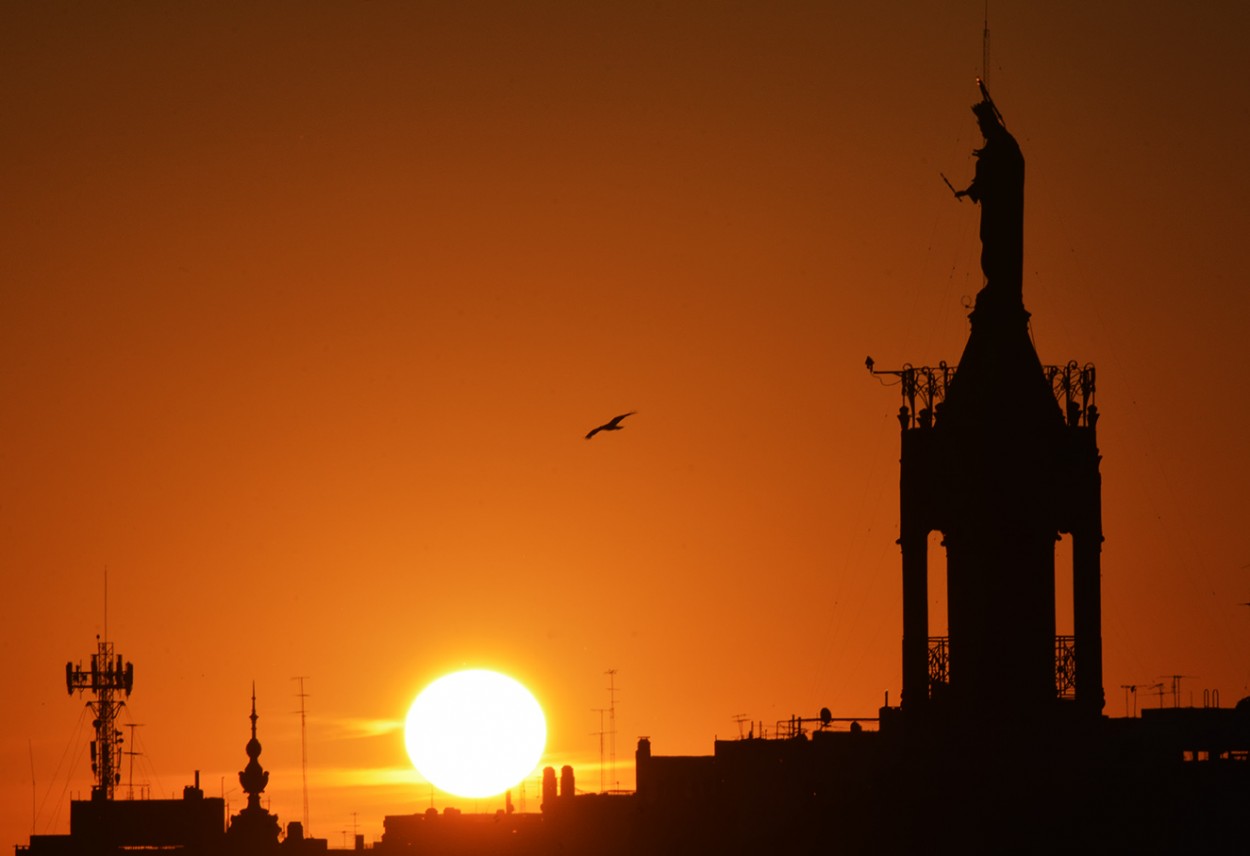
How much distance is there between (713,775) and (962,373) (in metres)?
31.4

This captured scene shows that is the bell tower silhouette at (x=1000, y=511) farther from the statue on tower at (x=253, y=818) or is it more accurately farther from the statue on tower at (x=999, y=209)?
the statue on tower at (x=253, y=818)

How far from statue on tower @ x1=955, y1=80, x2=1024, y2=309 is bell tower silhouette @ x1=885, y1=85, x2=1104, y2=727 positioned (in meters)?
0.04

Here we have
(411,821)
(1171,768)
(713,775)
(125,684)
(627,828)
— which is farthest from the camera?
(125,684)

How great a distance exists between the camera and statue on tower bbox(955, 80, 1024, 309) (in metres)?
84.4

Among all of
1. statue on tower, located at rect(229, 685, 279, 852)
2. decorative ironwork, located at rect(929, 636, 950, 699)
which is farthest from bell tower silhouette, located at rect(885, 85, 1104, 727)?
statue on tower, located at rect(229, 685, 279, 852)

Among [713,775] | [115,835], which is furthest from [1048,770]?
[115,835]

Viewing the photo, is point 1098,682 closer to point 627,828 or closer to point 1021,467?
point 1021,467

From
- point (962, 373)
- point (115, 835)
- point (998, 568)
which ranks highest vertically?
point (962, 373)

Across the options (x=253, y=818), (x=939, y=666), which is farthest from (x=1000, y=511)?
(x=253, y=818)

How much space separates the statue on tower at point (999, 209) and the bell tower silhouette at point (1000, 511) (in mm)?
39

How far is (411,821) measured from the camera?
17712cm

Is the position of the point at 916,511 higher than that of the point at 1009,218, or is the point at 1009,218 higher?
the point at 1009,218

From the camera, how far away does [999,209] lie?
279 ft

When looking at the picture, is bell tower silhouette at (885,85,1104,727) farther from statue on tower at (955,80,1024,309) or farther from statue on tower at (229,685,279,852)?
statue on tower at (229,685,279,852)
